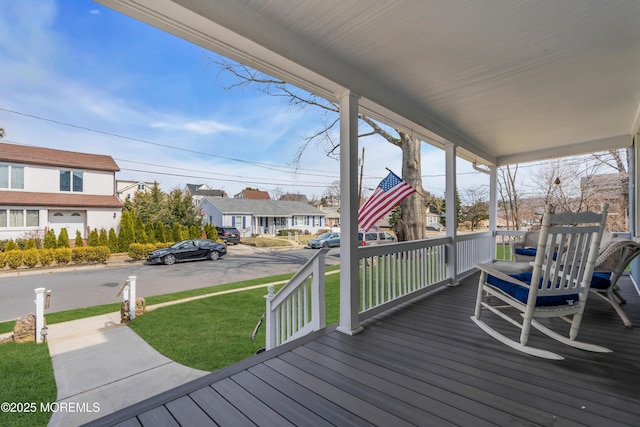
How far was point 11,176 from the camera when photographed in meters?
4.10

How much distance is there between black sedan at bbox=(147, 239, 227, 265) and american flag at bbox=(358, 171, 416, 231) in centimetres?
982

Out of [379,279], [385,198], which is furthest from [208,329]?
[385,198]

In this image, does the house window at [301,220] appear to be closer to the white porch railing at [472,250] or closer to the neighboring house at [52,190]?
the neighboring house at [52,190]

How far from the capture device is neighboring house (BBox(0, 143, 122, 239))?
4.11 metres

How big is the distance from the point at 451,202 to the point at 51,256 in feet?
27.4

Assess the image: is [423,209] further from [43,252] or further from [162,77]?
[43,252]

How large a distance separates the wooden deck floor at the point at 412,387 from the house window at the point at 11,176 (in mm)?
4421

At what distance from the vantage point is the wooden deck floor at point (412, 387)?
1416mm

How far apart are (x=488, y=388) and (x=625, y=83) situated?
3.41 metres

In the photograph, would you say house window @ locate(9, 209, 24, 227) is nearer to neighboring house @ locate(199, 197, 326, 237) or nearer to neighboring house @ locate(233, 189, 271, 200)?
neighboring house @ locate(199, 197, 326, 237)

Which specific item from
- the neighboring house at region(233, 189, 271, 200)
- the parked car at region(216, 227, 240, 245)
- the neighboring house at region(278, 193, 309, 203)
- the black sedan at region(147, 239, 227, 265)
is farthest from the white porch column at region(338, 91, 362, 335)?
the neighboring house at region(278, 193, 309, 203)

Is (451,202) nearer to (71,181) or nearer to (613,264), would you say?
(613,264)

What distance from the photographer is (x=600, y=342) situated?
2324 millimetres

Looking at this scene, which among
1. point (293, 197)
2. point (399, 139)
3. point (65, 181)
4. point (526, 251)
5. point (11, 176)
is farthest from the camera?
point (293, 197)
